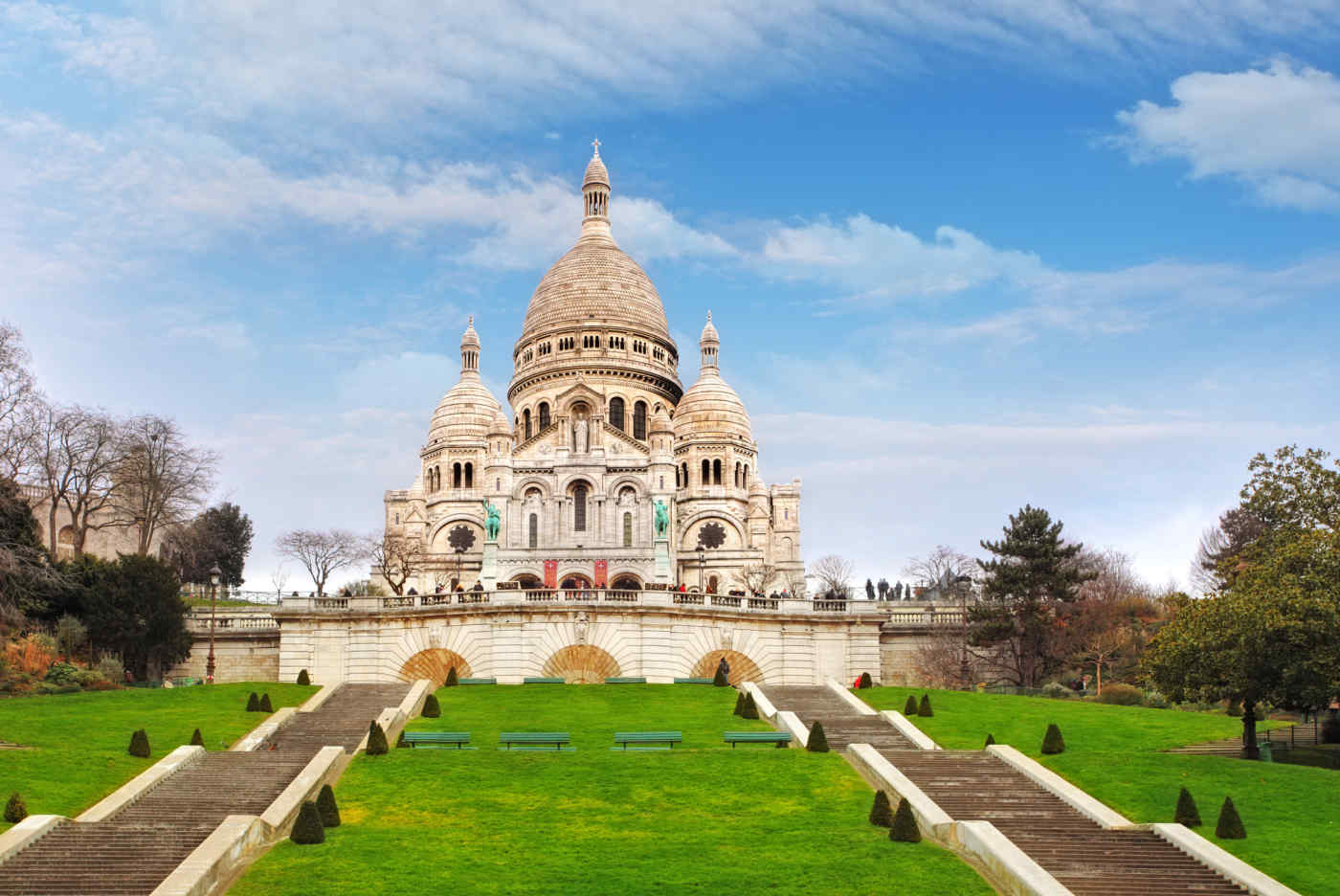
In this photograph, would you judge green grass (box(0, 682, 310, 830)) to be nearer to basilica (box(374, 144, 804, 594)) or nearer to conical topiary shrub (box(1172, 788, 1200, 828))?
conical topiary shrub (box(1172, 788, 1200, 828))

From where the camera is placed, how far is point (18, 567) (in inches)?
1924

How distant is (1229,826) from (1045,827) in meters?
3.61

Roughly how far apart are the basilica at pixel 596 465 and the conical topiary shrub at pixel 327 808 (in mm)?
47639

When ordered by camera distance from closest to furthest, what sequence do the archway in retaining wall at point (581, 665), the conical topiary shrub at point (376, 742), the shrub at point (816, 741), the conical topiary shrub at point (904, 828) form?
the conical topiary shrub at point (904, 828)
the conical topiary shrub at point (376, 742)
the shrub at point (816, 741)
the archway in retaining wall at point (581, 665)

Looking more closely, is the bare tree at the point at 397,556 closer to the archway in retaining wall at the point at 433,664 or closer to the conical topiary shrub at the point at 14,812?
the archway in retaining wall at the point at 433,664

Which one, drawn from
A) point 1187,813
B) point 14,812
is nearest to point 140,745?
point 14,812

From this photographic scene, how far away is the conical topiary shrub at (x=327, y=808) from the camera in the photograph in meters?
28.0

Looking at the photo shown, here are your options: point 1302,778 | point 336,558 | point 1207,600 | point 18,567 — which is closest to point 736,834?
point 1302,778

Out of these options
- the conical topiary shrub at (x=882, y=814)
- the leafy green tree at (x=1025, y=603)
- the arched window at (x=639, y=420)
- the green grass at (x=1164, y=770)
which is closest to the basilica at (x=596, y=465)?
the arched window at (x=639, y=420)

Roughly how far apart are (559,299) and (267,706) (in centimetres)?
7407

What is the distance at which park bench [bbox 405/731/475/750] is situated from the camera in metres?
36.2

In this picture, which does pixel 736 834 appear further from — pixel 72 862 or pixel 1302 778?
pixel 1302 778

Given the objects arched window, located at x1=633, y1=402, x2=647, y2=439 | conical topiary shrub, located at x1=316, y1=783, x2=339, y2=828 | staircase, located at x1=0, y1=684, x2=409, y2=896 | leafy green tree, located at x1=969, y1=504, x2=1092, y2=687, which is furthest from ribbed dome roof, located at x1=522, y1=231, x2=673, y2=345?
conical topiary shrub, located at x1=316, y1=783, x2=339, y2=828

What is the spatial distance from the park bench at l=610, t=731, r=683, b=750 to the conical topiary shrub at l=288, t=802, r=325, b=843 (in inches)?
411
